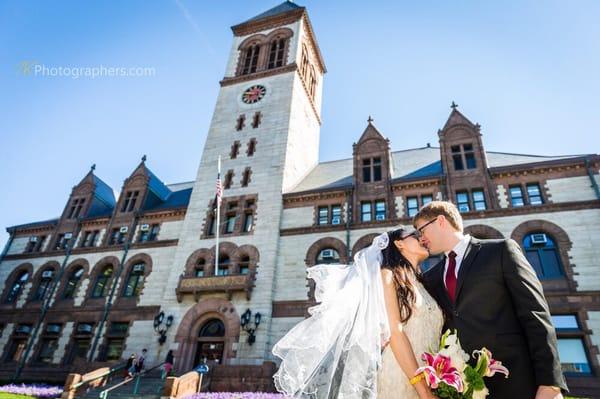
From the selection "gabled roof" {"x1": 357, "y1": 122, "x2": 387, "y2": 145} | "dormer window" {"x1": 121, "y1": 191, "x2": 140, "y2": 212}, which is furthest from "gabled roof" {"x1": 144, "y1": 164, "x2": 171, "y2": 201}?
"gabled roof" {"x1": 357, "y1": 122, "x2": 387, "y2": 145}

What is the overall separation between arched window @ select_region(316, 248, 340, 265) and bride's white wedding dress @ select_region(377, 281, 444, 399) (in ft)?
57.6

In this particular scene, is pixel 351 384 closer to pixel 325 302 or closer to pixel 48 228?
pixel 325 302

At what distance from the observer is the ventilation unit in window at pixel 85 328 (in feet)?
79.9

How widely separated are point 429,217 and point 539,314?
1.50m

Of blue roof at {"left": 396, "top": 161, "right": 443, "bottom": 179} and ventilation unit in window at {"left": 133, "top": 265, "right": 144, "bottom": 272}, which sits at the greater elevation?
blue roof at {"left": 396, "top": 161, "right": 443, "bottom": 179}

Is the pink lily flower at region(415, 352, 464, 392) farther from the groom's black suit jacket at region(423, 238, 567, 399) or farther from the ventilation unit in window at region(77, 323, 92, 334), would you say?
the ventilation unit in window at region(77, 323, 92, 334)

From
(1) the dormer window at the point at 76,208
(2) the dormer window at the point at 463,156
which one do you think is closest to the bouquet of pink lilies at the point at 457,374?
(2) the dormer window at the point at 463,156

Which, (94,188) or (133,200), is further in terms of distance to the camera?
(94,188)

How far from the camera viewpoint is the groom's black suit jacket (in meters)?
2.97

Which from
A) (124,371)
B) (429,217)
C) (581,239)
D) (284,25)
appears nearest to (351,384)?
(429,217)

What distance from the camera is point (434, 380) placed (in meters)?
3.04

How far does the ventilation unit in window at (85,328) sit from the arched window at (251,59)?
2492cm

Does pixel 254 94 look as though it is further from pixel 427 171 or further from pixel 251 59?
pixel 427 171

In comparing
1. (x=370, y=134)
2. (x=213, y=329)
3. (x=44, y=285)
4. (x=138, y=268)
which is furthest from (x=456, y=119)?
(x=44, y=285)
